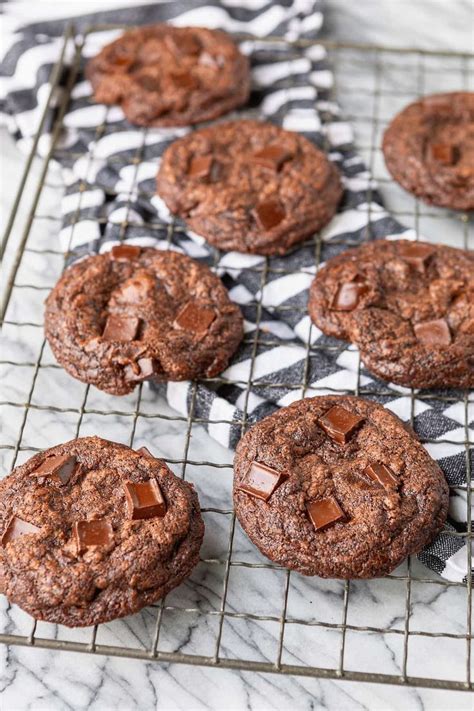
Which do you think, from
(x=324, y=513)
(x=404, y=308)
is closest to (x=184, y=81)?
(x=404, y=308)

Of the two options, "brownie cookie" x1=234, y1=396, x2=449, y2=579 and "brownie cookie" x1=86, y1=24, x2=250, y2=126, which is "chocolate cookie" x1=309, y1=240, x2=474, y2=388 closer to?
"brownie cookie" x1=234, y1=396, x2=449, y2=579

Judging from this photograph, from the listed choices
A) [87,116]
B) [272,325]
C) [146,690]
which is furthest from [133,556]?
[87,116]

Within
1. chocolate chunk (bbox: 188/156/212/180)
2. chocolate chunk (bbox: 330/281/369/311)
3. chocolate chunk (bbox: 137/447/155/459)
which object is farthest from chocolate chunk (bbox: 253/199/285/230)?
chocolate chunk (bbox: 137/447/155/459)

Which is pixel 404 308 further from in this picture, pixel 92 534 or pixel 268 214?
pixel 92 534

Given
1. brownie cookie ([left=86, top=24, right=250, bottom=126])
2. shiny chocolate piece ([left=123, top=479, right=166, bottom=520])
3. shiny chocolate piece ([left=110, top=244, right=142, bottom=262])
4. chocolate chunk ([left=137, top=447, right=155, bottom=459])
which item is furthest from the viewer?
brownie cookie ([left=86, top=24, right=250, bottom=126])

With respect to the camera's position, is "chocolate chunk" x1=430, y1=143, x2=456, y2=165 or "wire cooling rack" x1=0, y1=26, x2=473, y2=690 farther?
"chocolate chunk" x1=430, y1=143, x2=456, y2=165

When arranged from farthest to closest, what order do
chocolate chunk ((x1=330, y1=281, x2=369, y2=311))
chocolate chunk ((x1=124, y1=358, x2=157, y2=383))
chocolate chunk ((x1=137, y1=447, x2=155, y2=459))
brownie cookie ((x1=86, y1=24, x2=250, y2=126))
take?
brownie cookie ((x1=86, y1=24, x2=250, y2=126))
chocolate chunk ((x1=330, y1=281, x2=369, y2=311))
chocolate chunk ((x1=124, y1=358, x2=157, y2=383))
chocolate chunk ((x1=137, y1=447, x2=155, y2=459))

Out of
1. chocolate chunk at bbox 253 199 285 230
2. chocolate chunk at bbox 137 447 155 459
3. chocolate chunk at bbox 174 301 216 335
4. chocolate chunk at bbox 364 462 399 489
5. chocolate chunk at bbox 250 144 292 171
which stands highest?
chocolate chunk at bbox 250 144 292 171

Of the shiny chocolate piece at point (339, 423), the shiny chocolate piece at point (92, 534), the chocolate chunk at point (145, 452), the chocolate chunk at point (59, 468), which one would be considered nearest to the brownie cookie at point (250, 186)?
the shiny chocolate piece at point (339, 423)
